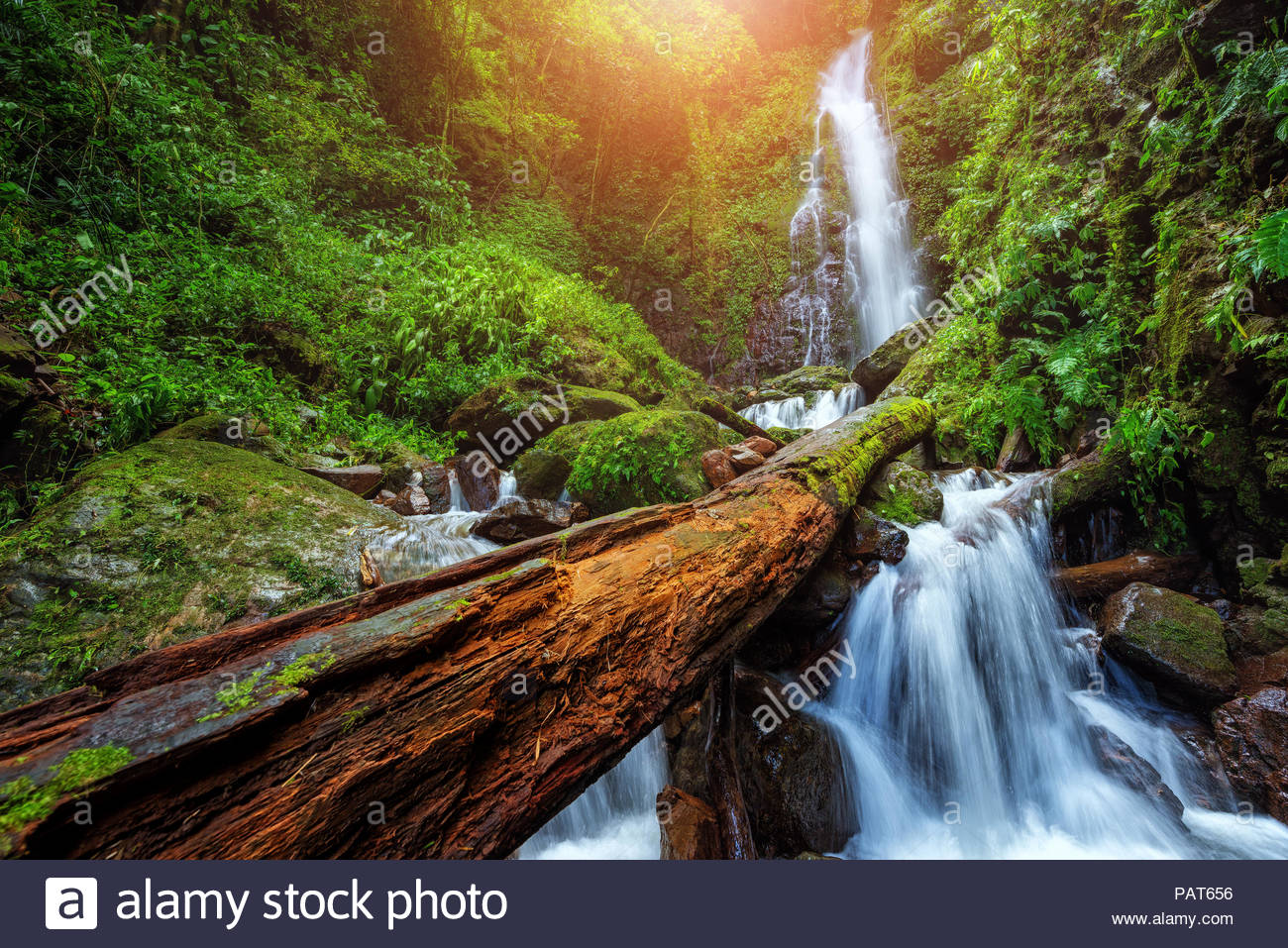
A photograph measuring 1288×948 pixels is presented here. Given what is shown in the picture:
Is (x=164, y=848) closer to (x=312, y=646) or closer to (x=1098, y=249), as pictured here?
(x=312, y=646)

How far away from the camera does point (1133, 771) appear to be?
3.44 metres

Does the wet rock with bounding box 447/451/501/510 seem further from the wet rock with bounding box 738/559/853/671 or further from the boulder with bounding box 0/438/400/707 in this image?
the wet rock with bounding box 738/559/853/671

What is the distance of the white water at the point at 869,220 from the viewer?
43.6ft

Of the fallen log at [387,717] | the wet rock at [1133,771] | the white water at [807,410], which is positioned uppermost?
the white water at [807,410]

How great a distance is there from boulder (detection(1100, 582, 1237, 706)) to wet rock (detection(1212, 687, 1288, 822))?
16 centimetres

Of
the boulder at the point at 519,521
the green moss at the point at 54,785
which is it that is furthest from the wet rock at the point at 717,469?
the green moss at the point at 54,785

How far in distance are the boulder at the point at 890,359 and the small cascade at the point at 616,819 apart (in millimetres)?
8457

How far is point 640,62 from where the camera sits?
13594mm

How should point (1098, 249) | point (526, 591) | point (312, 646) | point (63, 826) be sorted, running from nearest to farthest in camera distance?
point (63, 826), point (312, 646), point (526, 591), point (1098, 249)

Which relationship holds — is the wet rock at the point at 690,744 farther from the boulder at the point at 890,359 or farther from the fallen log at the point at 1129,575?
the boulder at the point at 890,359
